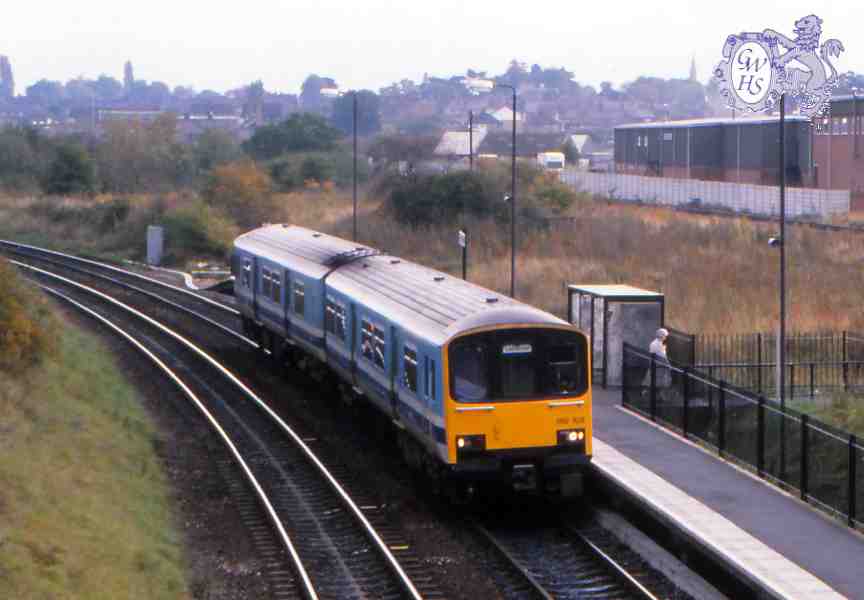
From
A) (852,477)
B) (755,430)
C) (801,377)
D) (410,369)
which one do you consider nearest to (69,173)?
(801,377)

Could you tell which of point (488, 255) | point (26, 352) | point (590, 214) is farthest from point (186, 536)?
point (590, 214)

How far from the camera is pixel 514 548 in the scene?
15.7m

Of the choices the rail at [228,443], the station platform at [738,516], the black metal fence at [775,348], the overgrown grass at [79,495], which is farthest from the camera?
the black metal fence at [775,348]

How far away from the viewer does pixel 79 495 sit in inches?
647

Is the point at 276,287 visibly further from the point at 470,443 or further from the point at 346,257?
the point at 470,443

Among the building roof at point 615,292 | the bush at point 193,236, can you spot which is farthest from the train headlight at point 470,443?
the bush at point 193,236

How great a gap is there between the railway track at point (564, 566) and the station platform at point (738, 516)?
2.61ft

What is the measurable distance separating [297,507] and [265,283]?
1187cm

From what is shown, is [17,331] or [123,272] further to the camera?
[123,272]

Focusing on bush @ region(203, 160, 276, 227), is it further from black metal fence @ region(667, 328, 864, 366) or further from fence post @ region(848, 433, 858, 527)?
fence post @ region(848, 433, 858, 527)

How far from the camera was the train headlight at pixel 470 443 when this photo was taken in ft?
53.4

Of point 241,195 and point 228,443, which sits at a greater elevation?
point 241,195

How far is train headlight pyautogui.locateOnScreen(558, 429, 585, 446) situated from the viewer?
16.6 metres

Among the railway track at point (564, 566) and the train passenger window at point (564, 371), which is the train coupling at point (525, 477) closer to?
the railway track at point (564, 566)
